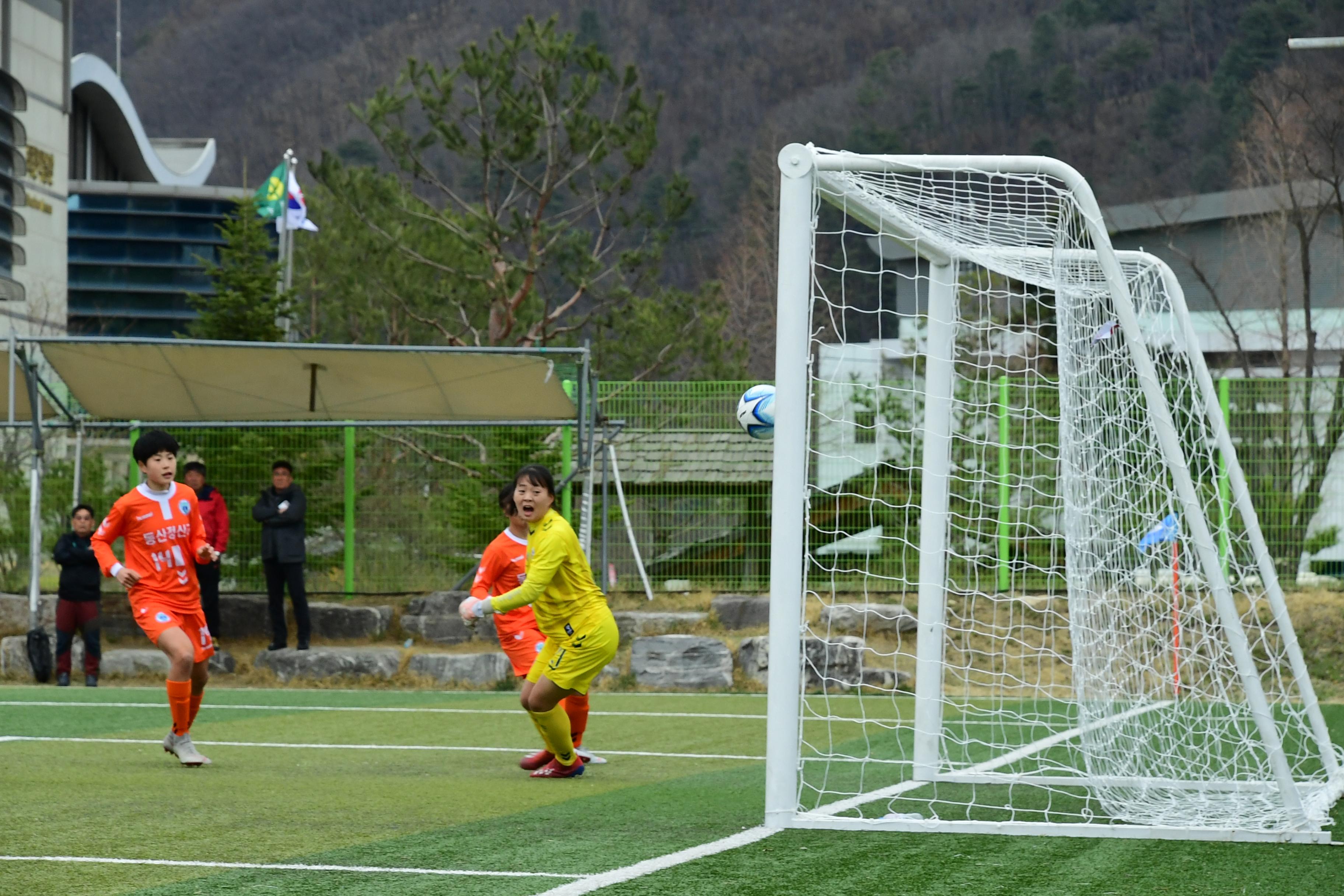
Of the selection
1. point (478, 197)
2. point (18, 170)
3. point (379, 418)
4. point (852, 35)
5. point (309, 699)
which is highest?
point (852, 35)

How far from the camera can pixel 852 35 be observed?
374 feet

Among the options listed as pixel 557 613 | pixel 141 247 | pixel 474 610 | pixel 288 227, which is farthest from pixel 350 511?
pixel 141 247

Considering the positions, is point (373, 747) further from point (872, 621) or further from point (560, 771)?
point (872, 621)

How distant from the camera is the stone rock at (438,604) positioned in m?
15.8

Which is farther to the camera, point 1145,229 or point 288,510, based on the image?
point 1145,229

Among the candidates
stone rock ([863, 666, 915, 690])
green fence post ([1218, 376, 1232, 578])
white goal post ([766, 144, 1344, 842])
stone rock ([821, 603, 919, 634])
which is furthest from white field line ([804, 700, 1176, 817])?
stone rock ([821, 603, 919, 634])

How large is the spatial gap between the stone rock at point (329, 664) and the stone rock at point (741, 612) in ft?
Result: 10.6

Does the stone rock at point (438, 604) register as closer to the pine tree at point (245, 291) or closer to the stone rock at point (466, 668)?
the stone rock at point (466, 668)

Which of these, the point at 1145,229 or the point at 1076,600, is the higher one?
the point at 1145,229

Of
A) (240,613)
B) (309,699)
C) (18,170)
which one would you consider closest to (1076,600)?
(309,699)

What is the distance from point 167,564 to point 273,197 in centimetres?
3791

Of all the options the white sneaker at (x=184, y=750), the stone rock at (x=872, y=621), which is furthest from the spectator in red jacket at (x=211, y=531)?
the stone rock at (x=872, y=621)

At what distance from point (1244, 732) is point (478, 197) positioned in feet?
226

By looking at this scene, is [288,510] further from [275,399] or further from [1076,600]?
[1076,600]
